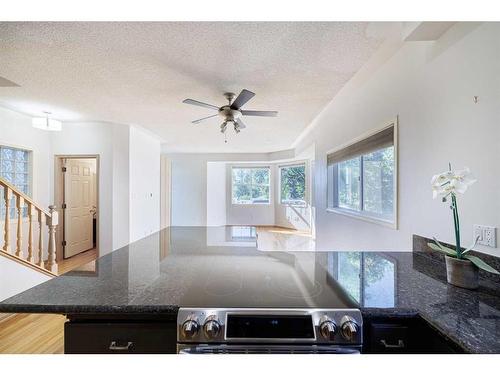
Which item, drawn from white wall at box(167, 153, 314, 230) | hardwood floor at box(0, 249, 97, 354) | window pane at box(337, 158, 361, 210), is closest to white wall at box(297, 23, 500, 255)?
window pane at box(337, 158, 361, 210)

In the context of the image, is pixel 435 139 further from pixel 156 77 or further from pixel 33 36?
pixel 33 36

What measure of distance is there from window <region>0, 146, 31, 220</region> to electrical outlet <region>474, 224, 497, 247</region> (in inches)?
202

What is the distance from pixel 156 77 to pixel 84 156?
112 inches

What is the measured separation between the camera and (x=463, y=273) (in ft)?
3.96

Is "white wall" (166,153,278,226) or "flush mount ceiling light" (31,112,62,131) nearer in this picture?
"flush mount ceiling light" (31,112,62,131)

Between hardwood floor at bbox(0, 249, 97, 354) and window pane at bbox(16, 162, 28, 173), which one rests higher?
window pane at bbox(16, 162, 28, 173)

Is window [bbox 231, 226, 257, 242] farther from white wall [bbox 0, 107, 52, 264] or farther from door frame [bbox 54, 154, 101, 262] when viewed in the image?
white wall [bbox 0, 107, 52, 264]

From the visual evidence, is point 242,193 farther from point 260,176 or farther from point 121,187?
point 121,187

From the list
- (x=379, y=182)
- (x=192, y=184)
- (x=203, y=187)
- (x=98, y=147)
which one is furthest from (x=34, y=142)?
(x=379, y=182)

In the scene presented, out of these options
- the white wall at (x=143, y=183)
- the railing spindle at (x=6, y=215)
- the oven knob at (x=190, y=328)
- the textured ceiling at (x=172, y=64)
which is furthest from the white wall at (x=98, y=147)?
the oven knob at (x=190, y=328)

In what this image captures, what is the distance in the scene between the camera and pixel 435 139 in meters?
1.74

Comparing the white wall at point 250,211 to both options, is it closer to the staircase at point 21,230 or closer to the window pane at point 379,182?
the staircase at point 21,230

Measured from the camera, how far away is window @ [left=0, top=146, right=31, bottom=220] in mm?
3789

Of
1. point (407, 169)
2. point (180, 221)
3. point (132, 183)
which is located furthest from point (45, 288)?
point (180, 221)
